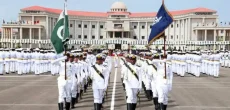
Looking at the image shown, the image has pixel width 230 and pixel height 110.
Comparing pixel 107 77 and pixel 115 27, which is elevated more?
pixel 115 27

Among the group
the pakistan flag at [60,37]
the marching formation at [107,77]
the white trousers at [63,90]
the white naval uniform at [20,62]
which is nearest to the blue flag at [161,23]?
the marching formation at [107,77]

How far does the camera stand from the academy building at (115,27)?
8988cm

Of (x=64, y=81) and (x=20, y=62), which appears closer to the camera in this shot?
(x=64, y=81)

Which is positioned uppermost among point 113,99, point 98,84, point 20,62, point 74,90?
point 20,62

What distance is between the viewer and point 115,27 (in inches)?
4124

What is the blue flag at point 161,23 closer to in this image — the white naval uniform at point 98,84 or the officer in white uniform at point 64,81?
the white naval uniform at point 98,84

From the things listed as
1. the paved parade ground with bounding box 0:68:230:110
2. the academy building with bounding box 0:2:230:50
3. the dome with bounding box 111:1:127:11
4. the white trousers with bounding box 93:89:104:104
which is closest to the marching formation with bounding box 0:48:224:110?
the white trousers with bounding box 93:89:104:104

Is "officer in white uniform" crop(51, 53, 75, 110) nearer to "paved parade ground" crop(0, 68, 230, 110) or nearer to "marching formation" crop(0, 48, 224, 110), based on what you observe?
"marching formation" crop(0, 48, 224, 110)

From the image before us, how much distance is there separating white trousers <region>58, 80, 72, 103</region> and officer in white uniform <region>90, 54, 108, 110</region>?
32.7 inches

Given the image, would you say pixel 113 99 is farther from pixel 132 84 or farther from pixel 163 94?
pixel 132 84

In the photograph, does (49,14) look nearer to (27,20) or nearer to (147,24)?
(27,20)

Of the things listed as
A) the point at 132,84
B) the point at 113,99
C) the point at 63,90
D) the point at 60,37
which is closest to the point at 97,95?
the point at 63,90

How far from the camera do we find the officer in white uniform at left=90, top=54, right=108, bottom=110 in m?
10.3

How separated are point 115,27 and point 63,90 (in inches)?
3728
